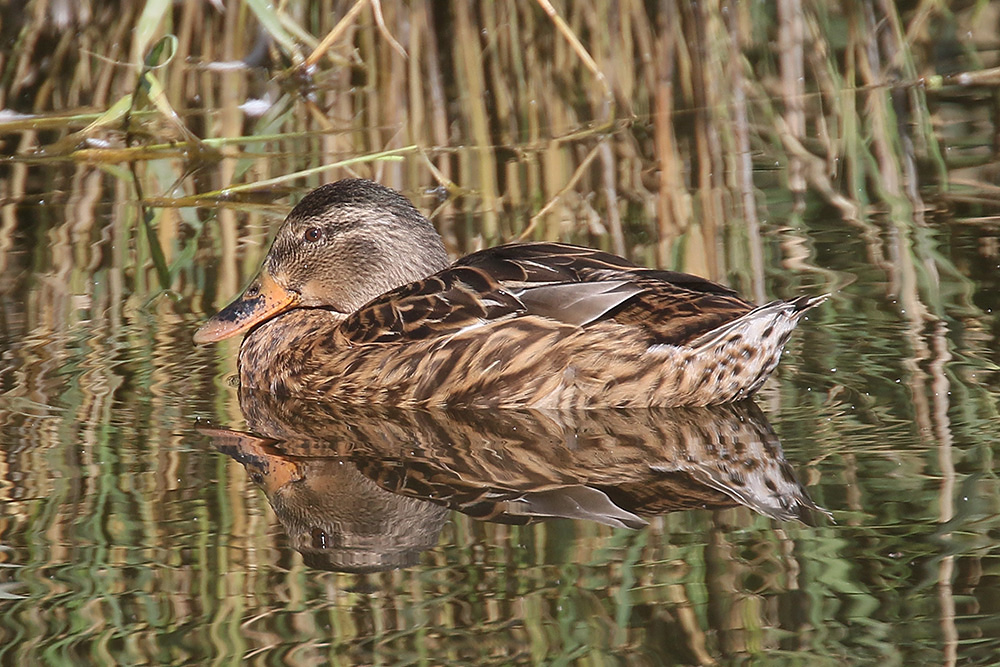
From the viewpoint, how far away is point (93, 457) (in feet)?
16.3

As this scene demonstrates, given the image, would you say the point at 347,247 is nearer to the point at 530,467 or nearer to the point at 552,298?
the point at 552,298

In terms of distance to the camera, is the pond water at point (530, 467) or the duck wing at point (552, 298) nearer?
the pond water at point (530, 467)

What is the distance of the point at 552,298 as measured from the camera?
5438mm

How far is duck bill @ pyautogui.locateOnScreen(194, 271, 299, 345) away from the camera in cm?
609

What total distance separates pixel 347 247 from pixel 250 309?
1.50 feet

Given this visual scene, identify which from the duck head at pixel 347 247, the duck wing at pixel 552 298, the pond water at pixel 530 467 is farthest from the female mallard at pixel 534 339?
the duck head at pixel 347 247

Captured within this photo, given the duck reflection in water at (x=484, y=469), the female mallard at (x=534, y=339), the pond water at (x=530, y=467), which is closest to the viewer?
the pond water at (x=530, y=467)

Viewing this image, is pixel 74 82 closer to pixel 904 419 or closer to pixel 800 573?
pixel 904 419

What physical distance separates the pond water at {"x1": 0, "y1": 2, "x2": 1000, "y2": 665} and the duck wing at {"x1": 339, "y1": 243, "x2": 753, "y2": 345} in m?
0.32

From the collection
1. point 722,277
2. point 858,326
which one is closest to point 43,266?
point 722,277

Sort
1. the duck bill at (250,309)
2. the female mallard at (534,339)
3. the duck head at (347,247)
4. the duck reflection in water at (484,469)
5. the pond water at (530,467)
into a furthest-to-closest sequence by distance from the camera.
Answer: the duck head at (347,247) < the duck bill at (250,309) < the female mallard at (534,339) < the duck reflection in water at (484,469) < the pond water at (530,467)

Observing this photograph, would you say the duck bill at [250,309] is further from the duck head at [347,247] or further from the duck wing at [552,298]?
the duck wing at [552,298]

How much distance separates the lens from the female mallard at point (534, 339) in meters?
5.23

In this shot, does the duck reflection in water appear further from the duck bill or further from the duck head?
the duck head
